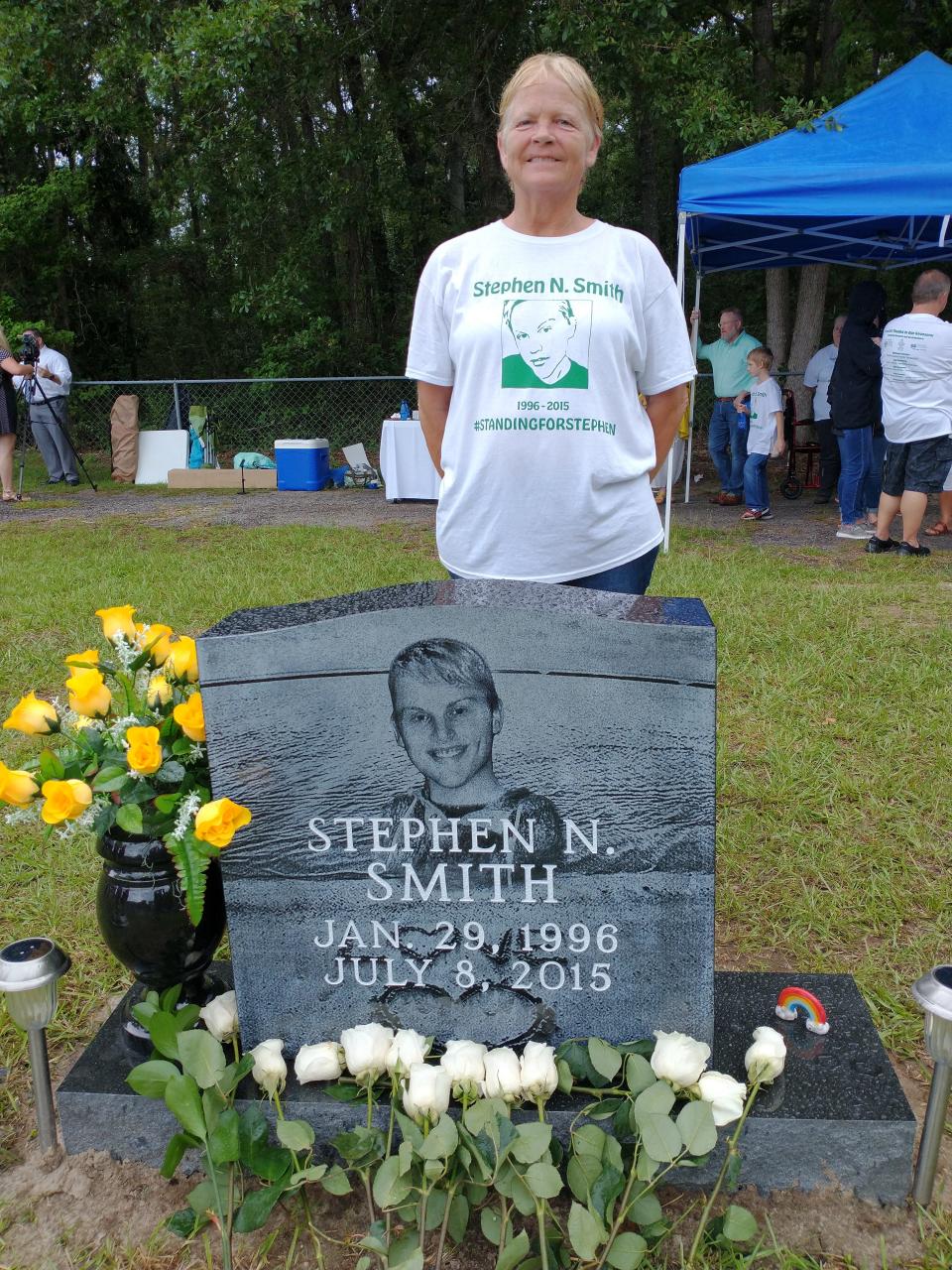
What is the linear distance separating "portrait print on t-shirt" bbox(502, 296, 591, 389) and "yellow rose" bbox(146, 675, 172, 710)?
3.04ft

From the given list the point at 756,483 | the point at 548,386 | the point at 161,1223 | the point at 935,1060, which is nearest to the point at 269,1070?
the point at 161,1223

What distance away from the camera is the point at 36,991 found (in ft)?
6.22

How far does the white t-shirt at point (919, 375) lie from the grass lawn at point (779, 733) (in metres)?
0.90

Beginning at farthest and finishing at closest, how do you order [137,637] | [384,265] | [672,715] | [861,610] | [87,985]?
[384,265] < [861,610] < [87,985] < [137,637] < [672,715]

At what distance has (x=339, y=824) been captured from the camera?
1.96 meters

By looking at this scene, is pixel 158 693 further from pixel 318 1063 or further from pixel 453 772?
pixel 318 1063

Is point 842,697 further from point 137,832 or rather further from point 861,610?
point 137,832

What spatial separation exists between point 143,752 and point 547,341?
110 centimetres

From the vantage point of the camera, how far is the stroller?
1075 cm

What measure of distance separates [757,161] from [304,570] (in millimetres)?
4114

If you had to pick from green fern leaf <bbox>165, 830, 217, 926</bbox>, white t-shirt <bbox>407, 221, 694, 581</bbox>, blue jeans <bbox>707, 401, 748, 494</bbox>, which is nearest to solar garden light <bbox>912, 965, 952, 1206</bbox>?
white t-shirt <bbox>407, 221, 694, 581</bbox>

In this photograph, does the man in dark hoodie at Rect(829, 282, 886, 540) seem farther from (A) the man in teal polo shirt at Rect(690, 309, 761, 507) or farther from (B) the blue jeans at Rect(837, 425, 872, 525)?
(A) the man in teal polo shirt at Rect(690, 309, 761, 507)

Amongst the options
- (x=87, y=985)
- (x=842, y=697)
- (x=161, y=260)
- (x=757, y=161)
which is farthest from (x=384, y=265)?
(x=87, y=985)

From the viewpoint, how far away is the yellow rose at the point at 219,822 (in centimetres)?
181
